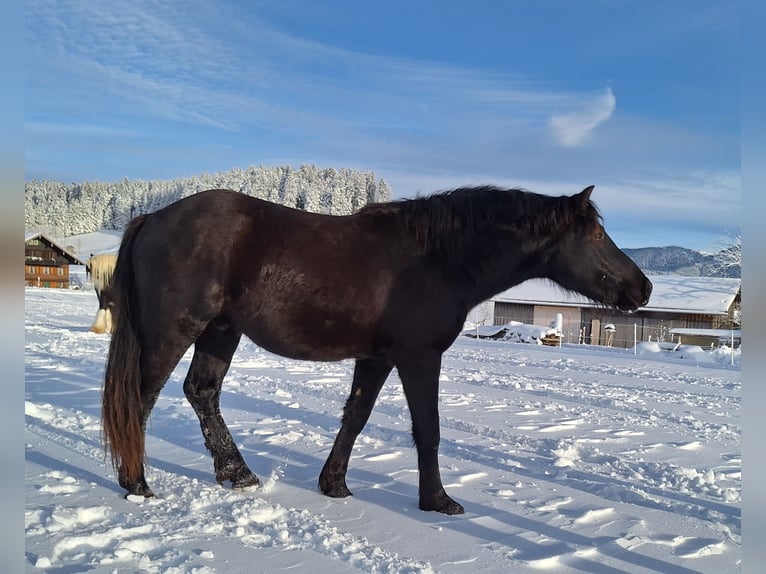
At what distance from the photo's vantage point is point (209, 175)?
3140 inches

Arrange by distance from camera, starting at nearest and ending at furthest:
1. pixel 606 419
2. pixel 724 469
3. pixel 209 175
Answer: pixel 724 469 < pixel 606 419 < pixel 209 175

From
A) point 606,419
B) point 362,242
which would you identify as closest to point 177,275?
point 362,242

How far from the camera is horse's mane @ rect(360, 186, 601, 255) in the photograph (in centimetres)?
388

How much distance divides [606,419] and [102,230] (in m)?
90.6

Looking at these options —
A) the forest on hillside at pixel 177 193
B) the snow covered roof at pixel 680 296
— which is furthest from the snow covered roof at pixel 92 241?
the snow covered roof at pixel 680 296

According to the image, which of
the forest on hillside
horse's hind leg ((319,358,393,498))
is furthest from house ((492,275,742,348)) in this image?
horse's hind leg ((319,358,393,498))

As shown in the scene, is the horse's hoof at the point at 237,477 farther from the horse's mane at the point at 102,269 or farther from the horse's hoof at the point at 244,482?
the horse's mane at the point at 102,269

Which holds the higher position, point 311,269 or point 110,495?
point 311,269

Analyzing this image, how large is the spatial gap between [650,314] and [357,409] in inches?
1316

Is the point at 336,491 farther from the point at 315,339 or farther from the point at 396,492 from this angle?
the point at 315,339

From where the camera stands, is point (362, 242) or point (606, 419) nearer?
point (362, 242)

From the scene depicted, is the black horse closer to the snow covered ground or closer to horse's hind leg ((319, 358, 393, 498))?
horse's hind leg ((319, 358, 393, 498))

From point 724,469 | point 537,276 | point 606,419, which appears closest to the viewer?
point 537,276

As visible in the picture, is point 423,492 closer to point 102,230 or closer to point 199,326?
point 199,326
